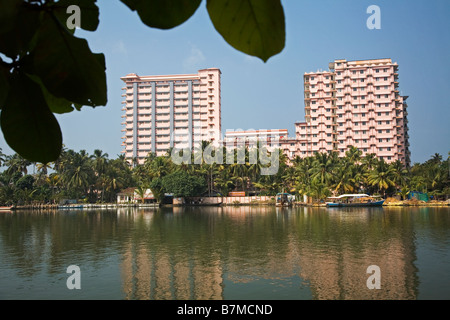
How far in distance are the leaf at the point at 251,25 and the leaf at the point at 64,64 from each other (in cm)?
13

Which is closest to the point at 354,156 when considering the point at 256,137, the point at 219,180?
the point at 219,180

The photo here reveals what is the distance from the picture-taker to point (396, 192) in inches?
2085

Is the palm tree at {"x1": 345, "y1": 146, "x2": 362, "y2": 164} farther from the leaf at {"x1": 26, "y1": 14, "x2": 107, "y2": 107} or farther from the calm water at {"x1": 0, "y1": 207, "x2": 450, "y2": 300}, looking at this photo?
the leaf at {"x1": 26, "y1": 14, "x2": 107, "y2": 107}

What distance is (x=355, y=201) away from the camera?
48.8 meters

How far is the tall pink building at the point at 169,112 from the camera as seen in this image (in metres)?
80.0

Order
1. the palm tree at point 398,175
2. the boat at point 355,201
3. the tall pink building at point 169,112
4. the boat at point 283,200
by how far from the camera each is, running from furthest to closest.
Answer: the tall pink building at point 169,112 < the boat at point 283,200 < the palm tree at point 398,175 < the boat at point 355,201

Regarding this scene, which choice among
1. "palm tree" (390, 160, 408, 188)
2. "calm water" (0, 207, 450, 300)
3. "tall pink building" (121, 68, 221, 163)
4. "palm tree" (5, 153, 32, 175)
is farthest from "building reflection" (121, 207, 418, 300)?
"tall pink building" (121, 68, 221, 163)

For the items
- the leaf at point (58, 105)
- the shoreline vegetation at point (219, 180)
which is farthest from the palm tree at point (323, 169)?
the leaf at point (58, 105)

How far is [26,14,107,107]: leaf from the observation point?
33cm

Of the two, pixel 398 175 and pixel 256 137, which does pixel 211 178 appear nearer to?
pixel 256 137

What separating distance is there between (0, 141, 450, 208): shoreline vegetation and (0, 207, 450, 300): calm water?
29.2m

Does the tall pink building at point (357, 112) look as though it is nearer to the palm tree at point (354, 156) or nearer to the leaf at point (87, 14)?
the palm tree at point (354, 156)
